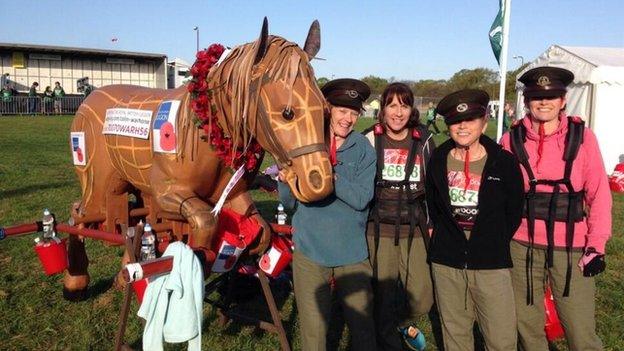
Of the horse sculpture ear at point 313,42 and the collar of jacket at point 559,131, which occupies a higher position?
the horse sculpture ear at point 313,42

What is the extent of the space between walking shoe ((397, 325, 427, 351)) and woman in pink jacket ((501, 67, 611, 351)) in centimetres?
101

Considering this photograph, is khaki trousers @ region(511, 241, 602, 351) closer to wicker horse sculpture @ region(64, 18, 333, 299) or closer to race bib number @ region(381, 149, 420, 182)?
race bib number @ region(381, 149, 420, 182)

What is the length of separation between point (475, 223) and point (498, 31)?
735cm

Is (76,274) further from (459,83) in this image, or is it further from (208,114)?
(459,83)

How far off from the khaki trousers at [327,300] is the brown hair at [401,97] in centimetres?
99

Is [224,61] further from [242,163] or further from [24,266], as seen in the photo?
[24,266]

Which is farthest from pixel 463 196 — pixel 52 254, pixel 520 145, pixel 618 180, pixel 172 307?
pixel 618 180

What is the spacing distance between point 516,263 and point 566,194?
0.48 meters

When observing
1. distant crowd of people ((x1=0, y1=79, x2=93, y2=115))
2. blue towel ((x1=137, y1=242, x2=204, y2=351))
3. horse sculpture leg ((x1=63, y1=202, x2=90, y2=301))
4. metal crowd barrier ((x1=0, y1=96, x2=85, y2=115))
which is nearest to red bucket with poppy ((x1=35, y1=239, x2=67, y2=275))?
horse sculpture leg ((x1=63, y1=202, x2=90, y2=301))

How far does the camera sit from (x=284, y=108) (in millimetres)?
2260

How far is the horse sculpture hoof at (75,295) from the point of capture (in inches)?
166

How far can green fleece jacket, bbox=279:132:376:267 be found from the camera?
267 cm

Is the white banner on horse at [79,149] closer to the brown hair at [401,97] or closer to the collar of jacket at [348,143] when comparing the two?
the collar of jacket at [348,143]

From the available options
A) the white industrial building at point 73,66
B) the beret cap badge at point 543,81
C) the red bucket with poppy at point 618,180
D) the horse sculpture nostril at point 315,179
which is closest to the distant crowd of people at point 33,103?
the white industrial building at point 73,66
